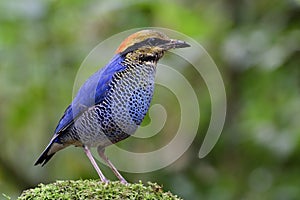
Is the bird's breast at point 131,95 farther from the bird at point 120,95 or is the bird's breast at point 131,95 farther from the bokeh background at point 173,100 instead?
the bokeh background at point 173,100

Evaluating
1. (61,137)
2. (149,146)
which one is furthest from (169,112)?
(61,137)

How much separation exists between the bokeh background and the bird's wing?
232 centimetres

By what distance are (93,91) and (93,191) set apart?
59 cm

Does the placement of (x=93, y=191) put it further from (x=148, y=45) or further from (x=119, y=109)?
(x=148, y=45)

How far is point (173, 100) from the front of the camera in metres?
7.03

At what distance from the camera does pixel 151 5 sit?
653 cm

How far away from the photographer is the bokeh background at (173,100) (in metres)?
6.43

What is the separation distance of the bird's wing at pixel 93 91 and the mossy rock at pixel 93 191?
1.37ft

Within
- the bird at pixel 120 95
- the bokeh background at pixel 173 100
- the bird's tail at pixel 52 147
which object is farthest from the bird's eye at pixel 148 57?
the bokeh background at pixel 173 100

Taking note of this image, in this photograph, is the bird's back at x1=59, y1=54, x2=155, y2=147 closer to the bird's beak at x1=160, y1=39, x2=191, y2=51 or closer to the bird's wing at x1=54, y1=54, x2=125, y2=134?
the bird's wing at x1=54, y1=54, x2=125, y2=134

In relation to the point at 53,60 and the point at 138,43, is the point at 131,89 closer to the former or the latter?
the point at 138,43

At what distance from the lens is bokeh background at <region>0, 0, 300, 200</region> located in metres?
6.43

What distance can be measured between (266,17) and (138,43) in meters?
3.43

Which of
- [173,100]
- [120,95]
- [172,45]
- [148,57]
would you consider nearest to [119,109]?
[120,95]
